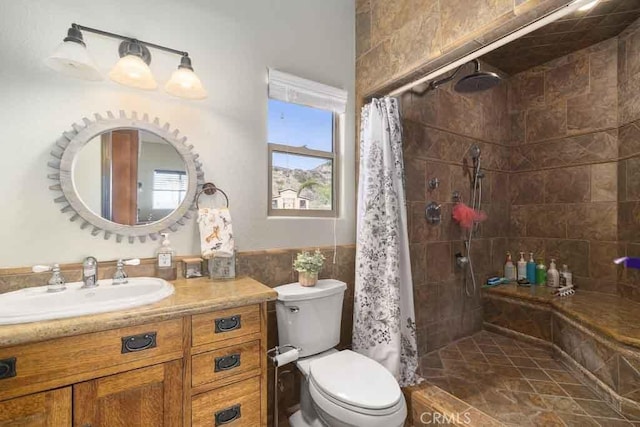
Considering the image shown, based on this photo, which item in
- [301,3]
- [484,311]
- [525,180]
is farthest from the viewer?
[525,180]

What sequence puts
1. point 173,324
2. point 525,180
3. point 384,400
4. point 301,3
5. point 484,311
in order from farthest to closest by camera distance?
point 525,180 < point 484,311 < point 301,3 < point 384,400 < point 173,324

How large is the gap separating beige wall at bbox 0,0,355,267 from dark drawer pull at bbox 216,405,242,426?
802 mm

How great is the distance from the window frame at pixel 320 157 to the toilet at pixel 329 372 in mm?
486

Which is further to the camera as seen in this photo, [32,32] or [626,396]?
[626,396]

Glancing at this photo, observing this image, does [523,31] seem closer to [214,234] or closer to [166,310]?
[214,234]

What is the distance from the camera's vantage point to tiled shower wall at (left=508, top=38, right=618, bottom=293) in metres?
2.54

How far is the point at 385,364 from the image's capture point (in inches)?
71.6

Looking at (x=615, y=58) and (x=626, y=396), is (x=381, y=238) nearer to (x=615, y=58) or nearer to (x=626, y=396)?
(x=626, y=396)

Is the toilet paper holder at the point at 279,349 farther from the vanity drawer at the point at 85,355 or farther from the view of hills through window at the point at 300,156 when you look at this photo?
the view of hills through window at the point at 300,156

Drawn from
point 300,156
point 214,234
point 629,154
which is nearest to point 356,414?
point 214,234

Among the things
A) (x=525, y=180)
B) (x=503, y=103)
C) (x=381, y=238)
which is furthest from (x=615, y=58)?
(x=381, y=238)

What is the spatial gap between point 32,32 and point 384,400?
222 cm

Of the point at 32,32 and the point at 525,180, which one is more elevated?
the point at 32,32

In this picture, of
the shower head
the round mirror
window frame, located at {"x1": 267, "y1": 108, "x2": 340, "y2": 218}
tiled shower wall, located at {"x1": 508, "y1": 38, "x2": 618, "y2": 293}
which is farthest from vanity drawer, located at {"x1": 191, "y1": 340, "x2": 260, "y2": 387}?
tiled shower wall, located at {"x1": 508, "y1": 38, "x2": 618, "y2": 293}
